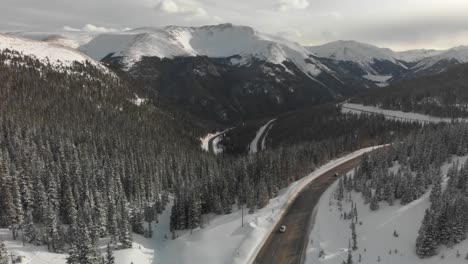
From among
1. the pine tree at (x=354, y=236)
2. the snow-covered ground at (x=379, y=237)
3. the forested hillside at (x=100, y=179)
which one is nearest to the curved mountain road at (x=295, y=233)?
the snow-covered ground at (x=379, y=237)

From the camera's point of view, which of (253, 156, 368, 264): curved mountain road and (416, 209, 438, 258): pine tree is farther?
(253, 156, 368, 264): curved mountain road

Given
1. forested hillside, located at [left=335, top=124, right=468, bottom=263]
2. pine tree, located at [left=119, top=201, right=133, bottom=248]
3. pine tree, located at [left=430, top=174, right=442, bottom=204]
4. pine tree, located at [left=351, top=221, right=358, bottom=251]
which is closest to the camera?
forested hillside, located at [left=335, top=124, right=468, bottom=263]

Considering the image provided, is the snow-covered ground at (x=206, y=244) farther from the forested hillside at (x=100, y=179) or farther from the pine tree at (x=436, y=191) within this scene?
the pine tree at (x=436, y=191)

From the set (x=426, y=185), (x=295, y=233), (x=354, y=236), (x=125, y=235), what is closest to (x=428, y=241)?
Result: (x=354, y=236)

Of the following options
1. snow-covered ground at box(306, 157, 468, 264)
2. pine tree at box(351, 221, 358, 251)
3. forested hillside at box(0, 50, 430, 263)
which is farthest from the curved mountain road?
pine tree at box(351, 221, 358, 251)

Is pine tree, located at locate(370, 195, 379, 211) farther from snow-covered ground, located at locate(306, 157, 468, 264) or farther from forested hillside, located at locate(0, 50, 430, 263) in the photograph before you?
forested hillside, located at locate(0, 50, 430, 263)

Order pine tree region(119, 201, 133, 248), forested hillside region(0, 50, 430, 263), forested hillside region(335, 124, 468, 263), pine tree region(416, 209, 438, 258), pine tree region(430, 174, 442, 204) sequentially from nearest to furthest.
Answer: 1. pine tree region(416, 209, 438, 258)
2. forested hillside region(335, 124, 468, 263)
3. pine tree region(430, 174, 442, 204)
4. pine tree region(119, 201, 133, 248)
5. forested hillside region(0, 50, 430, 263)
